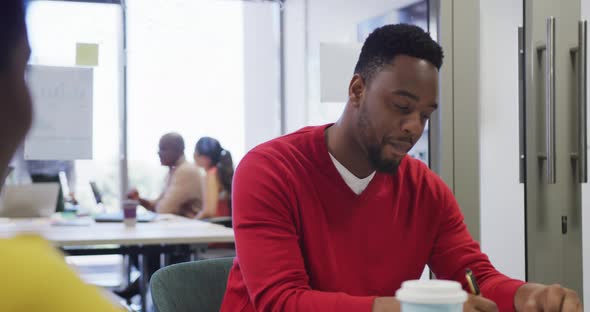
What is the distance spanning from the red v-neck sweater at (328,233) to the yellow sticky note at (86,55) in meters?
2.84

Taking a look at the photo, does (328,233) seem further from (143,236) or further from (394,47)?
(143,236)

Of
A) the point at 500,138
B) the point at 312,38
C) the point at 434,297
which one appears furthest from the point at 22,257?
the point at 312,38

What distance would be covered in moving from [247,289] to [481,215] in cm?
160

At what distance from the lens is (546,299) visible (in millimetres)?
1294

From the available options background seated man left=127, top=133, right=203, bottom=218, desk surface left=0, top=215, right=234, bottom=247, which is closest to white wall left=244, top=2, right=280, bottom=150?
background seated man left=127, top=133, right=203, bottom=218

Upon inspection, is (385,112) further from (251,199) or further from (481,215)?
(481,215)

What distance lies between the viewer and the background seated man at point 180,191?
496 cm

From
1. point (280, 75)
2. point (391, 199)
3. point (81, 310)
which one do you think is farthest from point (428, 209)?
point (280, 75)

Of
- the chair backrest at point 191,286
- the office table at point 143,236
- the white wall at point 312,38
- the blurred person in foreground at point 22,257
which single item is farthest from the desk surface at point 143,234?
the blurred person in foreground at point 22,257

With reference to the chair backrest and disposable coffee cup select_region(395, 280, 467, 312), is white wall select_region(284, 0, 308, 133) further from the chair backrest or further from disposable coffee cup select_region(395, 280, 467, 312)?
disposable coffee cup select_region(395, 280, 467, 312)

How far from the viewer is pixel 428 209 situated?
1625 millimetres

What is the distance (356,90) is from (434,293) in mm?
1020

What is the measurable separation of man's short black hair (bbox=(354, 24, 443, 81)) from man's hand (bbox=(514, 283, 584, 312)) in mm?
542

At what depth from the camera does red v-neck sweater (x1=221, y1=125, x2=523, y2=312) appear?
1.37 metres
